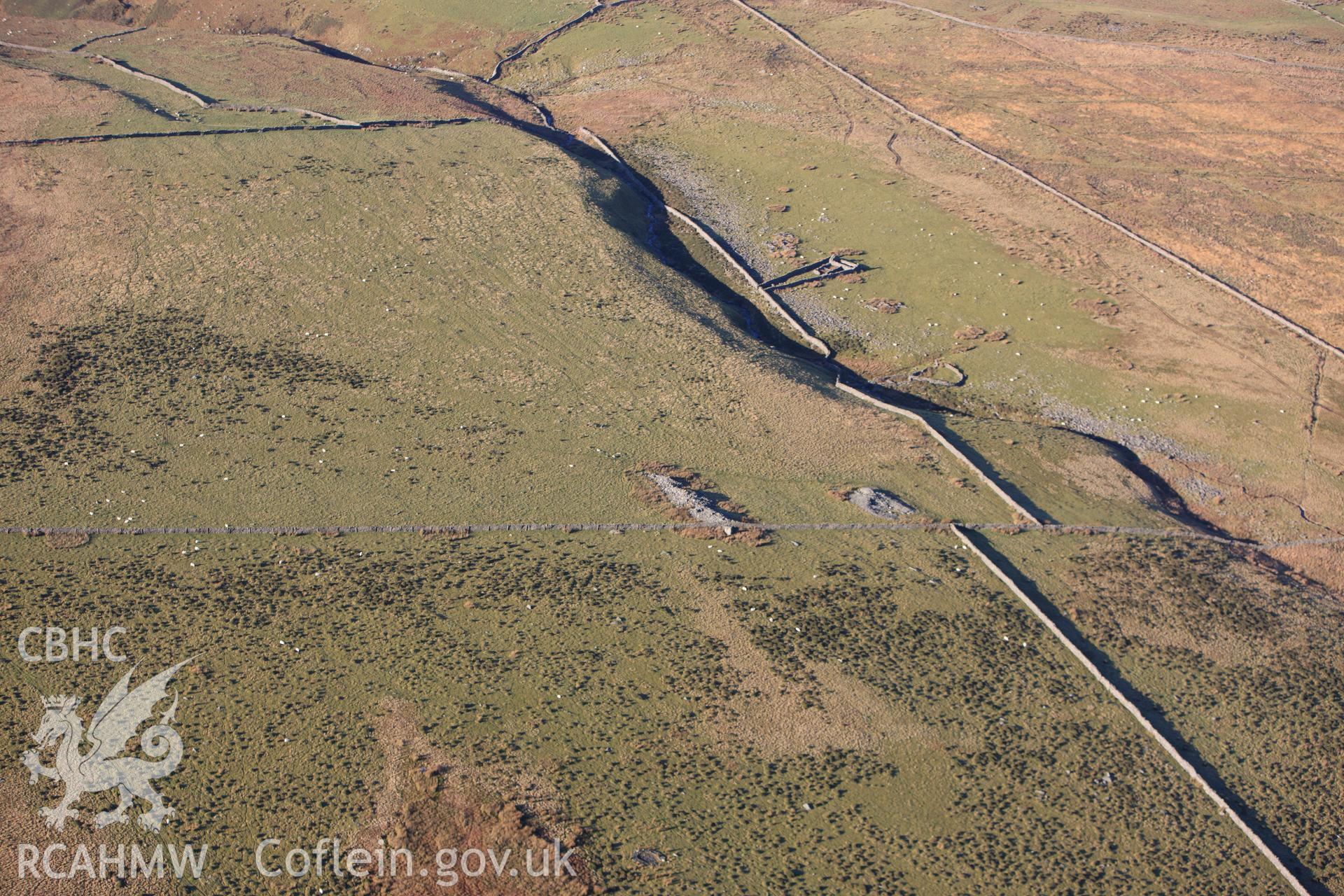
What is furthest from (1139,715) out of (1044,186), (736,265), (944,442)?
(1044,186)

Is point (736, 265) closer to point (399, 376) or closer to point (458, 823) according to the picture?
point (399, 376)

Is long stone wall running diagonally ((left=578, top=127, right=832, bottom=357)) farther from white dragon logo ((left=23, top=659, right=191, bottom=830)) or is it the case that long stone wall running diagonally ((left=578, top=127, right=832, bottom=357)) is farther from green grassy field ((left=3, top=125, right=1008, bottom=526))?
white dragon logo ((left=23, top=659, right=191, bottom=830))

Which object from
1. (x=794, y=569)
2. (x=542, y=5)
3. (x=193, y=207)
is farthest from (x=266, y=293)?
(x=542, y=5)

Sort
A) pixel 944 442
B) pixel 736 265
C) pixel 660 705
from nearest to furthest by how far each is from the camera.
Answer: pixel 660 705 → pixel 944 442 → pixel 736 265

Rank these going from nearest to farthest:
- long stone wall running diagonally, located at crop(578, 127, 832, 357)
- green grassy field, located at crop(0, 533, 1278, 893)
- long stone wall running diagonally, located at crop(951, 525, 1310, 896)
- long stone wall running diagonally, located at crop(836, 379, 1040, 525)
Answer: green grassy field, located at crop(0, 533, 1278, 893) → long stone wall running diagonally, located at crop(951, 525, 1310, 896) → long stone wall running diagonally, located at crop(836, 379, 1040, 525) → long stone wall running diagonally, located at crop(578, 127, 832, 357)

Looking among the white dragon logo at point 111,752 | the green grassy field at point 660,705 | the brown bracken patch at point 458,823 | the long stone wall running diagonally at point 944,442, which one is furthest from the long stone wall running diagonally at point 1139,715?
the white dragon logo at point 111,752

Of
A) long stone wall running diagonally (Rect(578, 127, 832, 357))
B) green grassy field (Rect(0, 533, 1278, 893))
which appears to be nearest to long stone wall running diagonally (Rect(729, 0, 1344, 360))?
long stone wall running diagonally (Rect(578, 127, 832, 357))
